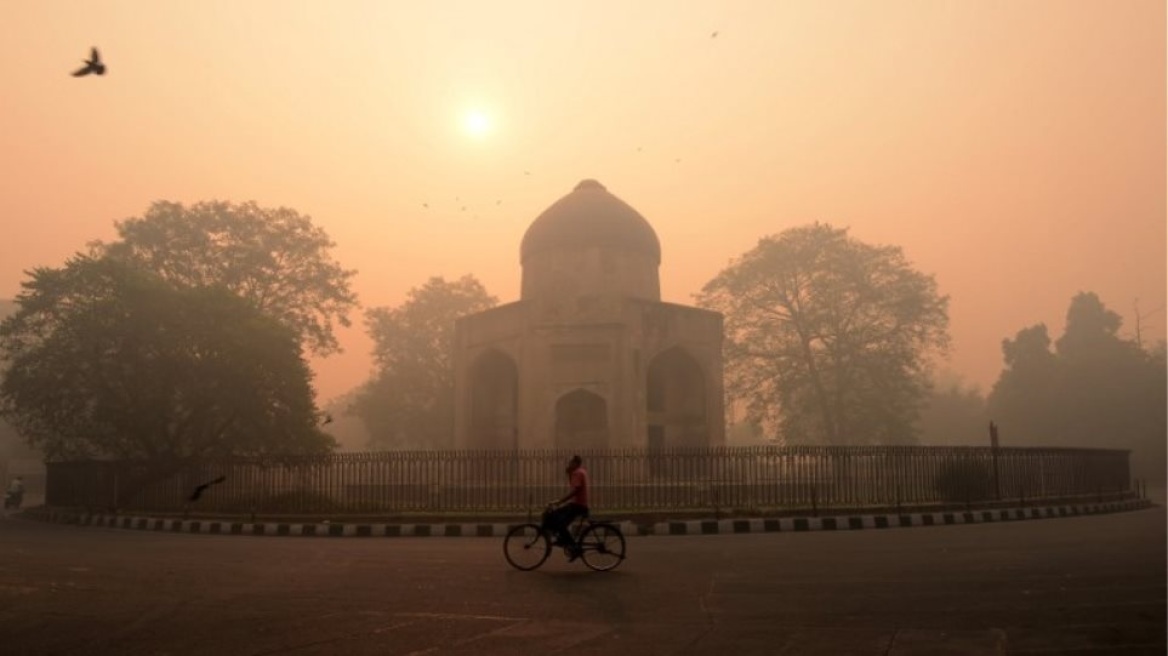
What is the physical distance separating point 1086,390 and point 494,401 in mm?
32582

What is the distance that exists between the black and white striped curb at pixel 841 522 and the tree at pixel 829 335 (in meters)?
17.1

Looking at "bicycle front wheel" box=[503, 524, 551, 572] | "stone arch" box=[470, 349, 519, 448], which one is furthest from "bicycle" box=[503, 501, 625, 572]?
"stone arch" box=[470, 349, 519, 448]

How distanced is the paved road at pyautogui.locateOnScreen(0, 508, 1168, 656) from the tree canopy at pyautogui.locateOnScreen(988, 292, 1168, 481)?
3775 cm

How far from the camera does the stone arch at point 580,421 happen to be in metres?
29.5

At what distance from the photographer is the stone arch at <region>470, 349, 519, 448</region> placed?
1268 inches

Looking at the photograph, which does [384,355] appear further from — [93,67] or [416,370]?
[93,67]

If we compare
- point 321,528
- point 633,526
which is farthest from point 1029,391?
point 321,528

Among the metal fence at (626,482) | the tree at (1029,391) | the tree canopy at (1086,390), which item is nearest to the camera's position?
the metal fence at (626,482)

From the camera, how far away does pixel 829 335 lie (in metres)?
38.8

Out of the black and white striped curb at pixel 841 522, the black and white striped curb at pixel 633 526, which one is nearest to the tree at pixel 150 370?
the black and white striped curb at pixel 633 526

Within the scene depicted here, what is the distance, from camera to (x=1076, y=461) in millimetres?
23641

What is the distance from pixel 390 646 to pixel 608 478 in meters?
15.8

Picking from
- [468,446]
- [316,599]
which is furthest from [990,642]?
[468,446]

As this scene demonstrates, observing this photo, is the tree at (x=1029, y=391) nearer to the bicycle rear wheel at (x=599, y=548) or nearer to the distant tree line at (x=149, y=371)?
the distant tree line at (x=149, y=371)
